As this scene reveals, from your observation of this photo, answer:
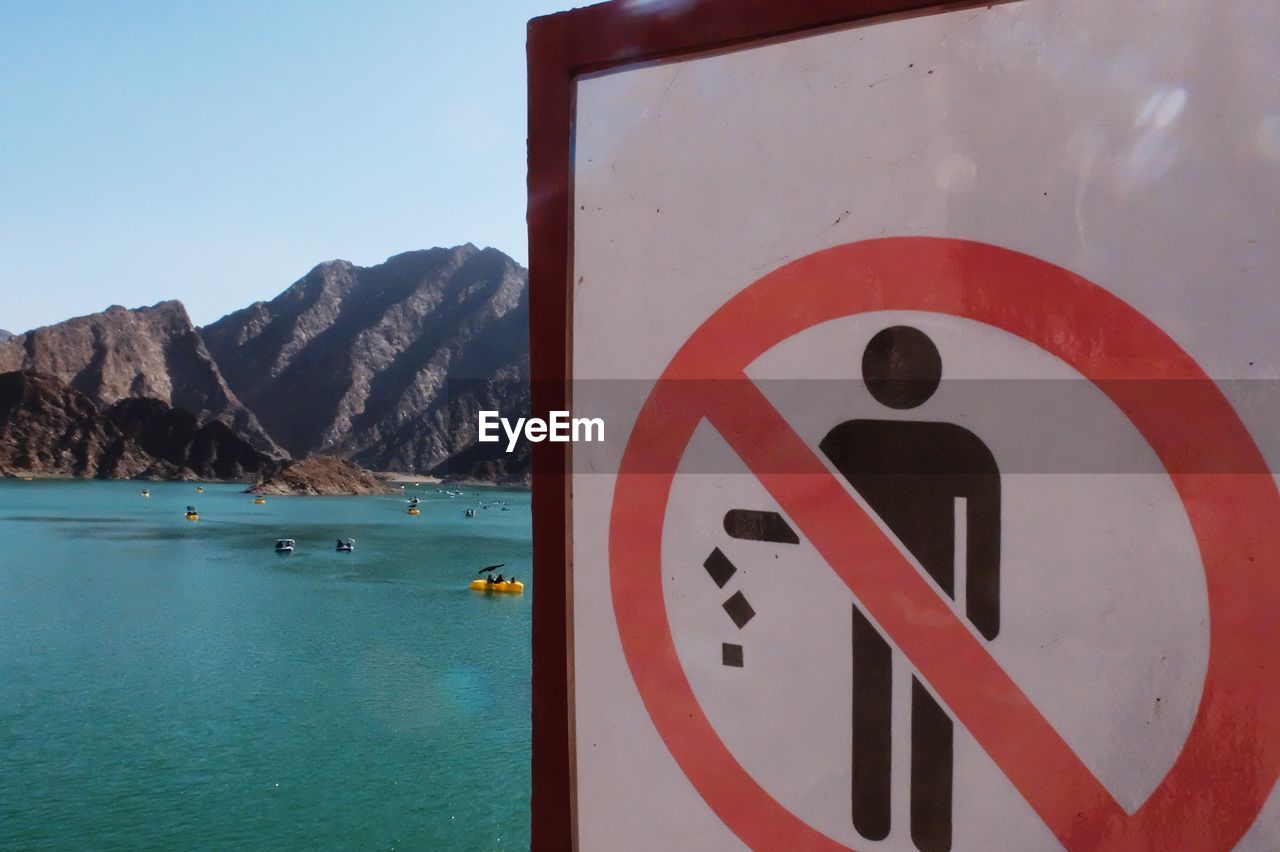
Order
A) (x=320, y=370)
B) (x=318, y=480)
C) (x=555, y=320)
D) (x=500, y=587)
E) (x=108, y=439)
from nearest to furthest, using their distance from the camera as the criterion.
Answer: (x=555, y=320), (x=500, y=587), (x=318, y=480), (x=108, y=439), (x=320, y=370)

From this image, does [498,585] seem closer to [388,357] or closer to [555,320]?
[555,320]

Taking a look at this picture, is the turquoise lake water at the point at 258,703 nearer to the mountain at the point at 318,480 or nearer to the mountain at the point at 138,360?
the mountain at the point at 318,480

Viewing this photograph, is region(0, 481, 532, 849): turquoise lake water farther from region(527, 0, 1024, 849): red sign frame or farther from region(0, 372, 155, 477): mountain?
region(0, 372, 155, 477): mountain

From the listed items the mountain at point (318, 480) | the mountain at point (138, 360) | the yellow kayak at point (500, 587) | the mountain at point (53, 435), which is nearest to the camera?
the yellow kayak at point (500, 587)

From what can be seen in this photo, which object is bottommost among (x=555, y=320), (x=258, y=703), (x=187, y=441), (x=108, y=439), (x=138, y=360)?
(x=258, y=703)

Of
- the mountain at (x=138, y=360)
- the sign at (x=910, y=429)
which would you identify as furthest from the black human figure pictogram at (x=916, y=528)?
the mountain at (x=138, y=360)

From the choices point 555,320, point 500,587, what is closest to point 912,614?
point 555,320

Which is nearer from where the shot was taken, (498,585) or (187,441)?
(498,585)
